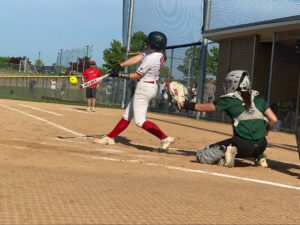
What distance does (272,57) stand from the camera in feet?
61.6

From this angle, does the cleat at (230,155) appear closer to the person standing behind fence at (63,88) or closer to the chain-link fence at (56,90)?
the chain-link fence at (56,90)

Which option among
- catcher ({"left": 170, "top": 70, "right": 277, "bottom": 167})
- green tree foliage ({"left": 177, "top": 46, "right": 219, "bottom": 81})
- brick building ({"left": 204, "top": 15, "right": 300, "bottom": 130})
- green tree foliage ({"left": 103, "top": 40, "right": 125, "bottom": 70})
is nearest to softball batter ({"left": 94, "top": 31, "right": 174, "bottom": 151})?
catcher ({"left": 170, "top": 70, "right": 277, "bottom": 167})

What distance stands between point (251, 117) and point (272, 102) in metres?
12.3

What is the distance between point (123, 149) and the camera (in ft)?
26.9

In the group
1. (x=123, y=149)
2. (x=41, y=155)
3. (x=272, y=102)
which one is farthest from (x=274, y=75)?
(x=41, y=155)

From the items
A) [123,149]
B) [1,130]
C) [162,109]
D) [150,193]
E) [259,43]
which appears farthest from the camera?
[162,109]

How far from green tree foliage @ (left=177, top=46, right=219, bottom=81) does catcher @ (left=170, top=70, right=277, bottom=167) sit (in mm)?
15586

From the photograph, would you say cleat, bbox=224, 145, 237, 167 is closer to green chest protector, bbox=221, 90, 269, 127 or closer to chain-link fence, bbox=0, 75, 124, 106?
green chest protector, bbox=221, 90, 269, 127

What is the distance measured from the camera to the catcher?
6.98 m

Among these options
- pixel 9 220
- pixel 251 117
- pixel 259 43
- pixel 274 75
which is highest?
pixel 259 43

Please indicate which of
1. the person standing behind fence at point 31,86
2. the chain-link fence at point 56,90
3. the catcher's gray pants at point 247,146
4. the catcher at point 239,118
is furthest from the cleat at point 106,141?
the person standing behind fence at point 31,86

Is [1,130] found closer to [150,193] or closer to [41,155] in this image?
[41,155]

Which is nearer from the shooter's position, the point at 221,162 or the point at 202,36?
the point at 221,162

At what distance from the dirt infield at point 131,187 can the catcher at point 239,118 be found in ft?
0.77
